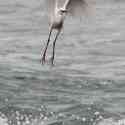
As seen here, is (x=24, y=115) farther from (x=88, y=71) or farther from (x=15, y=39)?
(x=15, y=39)

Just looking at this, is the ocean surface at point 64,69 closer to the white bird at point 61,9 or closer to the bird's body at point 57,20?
the white bird at point 61,9

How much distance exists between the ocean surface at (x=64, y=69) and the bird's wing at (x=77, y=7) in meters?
0.30

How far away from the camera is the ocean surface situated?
13484 millimetres

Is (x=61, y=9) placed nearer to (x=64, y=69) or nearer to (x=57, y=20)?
(x=57, y=20)

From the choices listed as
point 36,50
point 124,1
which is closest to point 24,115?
point 36,50

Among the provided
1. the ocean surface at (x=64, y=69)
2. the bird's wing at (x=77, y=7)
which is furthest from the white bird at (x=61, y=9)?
the ocean surface at (x=64, y=69)

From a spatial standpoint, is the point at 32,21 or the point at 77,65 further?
the point at 32,21

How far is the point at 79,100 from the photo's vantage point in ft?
46.9

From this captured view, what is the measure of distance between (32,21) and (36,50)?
3.06 meters

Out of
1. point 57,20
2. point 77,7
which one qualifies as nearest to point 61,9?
point 57,20

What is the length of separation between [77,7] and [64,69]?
1.93 metres

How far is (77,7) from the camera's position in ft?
49.6

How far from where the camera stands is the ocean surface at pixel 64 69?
13484 millimetres

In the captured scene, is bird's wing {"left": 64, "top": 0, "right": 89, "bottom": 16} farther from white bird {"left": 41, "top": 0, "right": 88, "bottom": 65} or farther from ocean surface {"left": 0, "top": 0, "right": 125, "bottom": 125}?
ocean surface {"left": 0, "top": 0, "right": 125, "bottom": 125}
